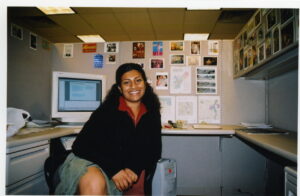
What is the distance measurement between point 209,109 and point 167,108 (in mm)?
412

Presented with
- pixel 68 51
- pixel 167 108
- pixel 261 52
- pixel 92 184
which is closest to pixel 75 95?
pixel 68 51

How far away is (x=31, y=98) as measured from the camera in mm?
1935

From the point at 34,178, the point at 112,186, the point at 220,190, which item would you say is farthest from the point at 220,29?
the point at 34,178

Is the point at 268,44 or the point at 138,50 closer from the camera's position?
the point at 268,44

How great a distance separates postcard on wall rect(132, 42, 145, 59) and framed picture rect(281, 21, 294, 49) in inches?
50.7

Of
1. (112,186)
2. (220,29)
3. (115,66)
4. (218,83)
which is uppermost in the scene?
(220,29)

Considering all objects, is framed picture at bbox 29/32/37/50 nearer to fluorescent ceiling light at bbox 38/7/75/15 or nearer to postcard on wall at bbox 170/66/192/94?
fluorescent ceiling light at bbox 38/7/75/15

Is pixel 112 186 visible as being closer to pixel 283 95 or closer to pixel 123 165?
pixel 123 165

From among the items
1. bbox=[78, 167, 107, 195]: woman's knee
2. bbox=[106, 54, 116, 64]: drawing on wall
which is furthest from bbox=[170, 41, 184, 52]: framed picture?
bbox=[78, 167, 107, 195]: woman's knee

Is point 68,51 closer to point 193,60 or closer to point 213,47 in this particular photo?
point 193,60

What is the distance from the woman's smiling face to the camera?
138cm

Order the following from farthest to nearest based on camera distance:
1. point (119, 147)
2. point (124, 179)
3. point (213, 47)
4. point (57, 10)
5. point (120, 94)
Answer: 1. point (57, 10)
2. point (213, 47)
3. point (120, 94)
4. point (119, 147)
5. point (124, 179)

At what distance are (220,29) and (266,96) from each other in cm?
141

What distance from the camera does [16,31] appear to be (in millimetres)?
1781
